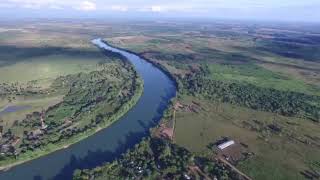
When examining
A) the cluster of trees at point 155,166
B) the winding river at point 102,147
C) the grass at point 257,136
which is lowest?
the grass at point 257,136

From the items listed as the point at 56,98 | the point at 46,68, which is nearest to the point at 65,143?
the point at 56,98

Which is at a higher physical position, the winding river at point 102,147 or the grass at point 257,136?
the winding river at point 102,147

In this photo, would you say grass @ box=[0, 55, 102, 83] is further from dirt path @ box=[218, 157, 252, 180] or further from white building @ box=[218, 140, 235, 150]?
dirt path @ box=[218, 157, 252, 180]

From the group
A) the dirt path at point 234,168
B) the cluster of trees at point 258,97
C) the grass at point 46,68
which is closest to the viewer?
the dirt path at point 234,168

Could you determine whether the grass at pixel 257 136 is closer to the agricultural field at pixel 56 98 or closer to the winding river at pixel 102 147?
the winding river at pixel 102 147

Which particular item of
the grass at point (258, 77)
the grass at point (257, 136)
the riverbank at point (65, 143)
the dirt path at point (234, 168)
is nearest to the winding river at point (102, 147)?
the riverbank at point (65, 143)

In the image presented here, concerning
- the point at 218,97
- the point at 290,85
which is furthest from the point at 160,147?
the point at 290,85

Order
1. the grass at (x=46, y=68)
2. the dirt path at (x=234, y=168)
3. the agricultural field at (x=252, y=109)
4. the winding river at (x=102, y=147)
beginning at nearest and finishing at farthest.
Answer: the winding river at (x=102, y=147)
the dirt path at (x=234, y=168)
the agricultural field at (x=252, y=109)
the grass at (x=46, y=68)

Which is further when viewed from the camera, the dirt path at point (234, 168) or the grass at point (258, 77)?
the grass at point (258, 77)

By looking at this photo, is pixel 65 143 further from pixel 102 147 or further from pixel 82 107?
pixel 82 107
